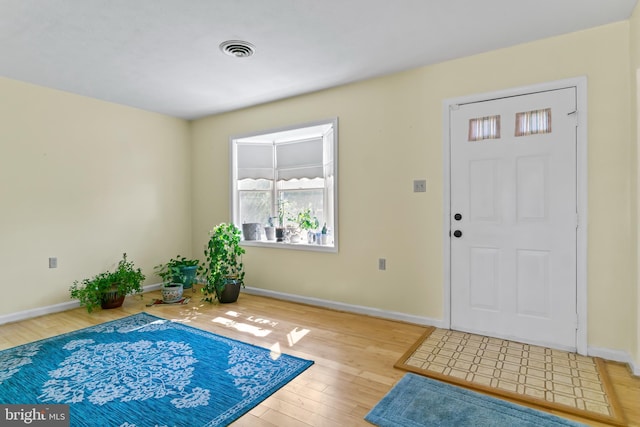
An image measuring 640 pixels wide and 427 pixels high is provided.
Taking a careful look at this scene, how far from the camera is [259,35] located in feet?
8.76

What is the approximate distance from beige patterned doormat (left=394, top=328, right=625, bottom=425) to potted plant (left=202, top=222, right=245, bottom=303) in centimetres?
228

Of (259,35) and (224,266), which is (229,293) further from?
(259,35)

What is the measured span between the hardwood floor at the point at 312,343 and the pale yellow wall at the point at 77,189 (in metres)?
0.55

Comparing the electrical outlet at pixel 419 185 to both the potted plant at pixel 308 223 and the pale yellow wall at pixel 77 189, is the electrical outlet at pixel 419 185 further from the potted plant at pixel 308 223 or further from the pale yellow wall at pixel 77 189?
the pale yellow wall at pixel 77 189

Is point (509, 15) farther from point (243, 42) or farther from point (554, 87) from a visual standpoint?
point (243, 42)

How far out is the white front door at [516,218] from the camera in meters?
2.74

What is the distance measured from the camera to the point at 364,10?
2354 mm

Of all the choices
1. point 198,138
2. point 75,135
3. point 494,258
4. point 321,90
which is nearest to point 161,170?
point 198,138

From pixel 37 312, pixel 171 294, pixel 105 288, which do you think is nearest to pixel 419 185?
pixel 171 294

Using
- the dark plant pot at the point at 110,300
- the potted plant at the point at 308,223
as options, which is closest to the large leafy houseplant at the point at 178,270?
the dark plant pot at the point at 110,300

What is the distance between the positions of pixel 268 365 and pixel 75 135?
3.53m

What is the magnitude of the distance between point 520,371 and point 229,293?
3037 mm

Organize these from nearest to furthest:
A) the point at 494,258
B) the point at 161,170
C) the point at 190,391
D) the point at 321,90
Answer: the point at 190,391 → the point at 494,258 → the point at 321,90 → the point at 161,170

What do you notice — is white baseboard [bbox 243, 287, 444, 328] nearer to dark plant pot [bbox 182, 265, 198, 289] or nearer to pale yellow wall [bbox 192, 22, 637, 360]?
pale yellow wall [bbox 192, 22, 637, 360]
